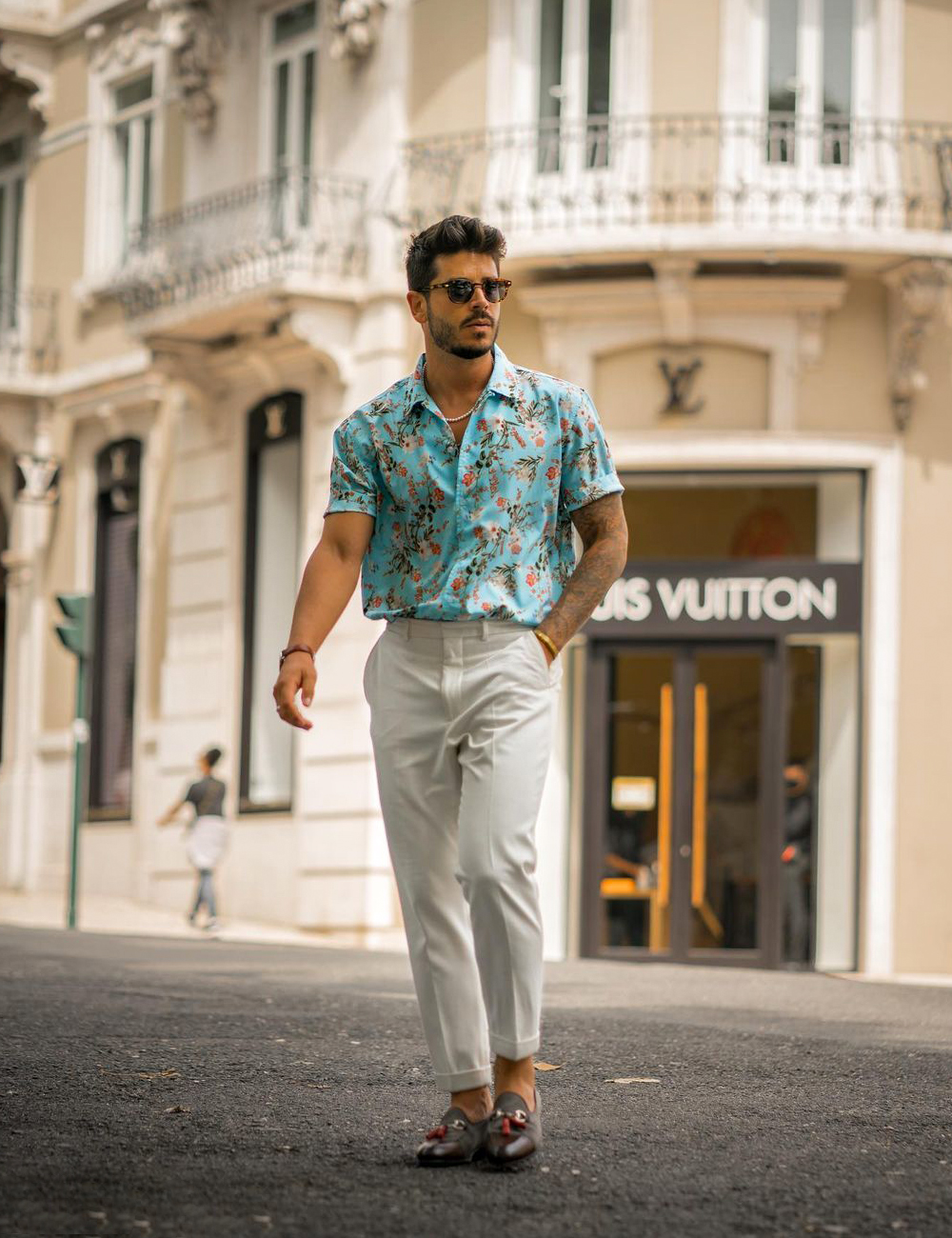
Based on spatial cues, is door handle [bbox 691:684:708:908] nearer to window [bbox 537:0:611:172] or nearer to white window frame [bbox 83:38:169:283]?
window [bbox 537:0:611:172]

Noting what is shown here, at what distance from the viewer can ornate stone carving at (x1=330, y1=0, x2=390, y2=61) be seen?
22.1 metres

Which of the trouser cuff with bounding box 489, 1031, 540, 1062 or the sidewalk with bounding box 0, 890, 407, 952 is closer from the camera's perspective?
the trouser cuff with bounding box 489, 1031, 540, 1062

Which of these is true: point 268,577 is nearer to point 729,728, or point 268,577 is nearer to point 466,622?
point 729,728

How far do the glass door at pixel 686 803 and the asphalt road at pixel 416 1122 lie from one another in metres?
10.2

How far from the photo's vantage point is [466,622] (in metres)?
5.48

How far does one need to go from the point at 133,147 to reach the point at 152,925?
9.10m

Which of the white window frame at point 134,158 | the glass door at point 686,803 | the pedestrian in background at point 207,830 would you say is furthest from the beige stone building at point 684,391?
the white window frame at point 134,158

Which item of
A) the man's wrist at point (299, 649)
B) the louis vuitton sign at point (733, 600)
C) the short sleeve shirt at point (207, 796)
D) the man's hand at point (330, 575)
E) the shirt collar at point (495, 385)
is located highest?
the louis vuitton sign at point (733, 600)

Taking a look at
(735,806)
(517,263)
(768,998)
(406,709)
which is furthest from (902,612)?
(406,709)

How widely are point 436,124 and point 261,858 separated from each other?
22.8 feet

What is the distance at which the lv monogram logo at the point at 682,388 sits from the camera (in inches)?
828

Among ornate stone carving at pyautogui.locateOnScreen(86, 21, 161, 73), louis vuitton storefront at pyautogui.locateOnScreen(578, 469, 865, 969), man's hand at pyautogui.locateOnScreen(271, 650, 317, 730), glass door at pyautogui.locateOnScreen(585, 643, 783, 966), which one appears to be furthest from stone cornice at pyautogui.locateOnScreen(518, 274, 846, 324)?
man's hand at pyautogui.locateOnScreen(271, 650, 317, 730)

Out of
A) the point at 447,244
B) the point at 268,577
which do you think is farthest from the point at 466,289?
the point at 268,577

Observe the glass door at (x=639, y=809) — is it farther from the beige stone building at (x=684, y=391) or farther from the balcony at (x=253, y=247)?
the balcony at (x=253, y=247)
